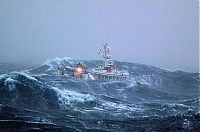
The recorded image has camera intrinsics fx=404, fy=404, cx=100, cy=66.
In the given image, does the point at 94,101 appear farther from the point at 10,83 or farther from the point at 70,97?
the point at 10,83

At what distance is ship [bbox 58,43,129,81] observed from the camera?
5691 millimetres

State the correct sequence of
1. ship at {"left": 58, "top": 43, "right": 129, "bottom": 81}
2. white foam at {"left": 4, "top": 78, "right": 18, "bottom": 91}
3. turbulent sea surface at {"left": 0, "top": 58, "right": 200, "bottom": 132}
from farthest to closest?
ship at {"left": 58, "top": 43, "right": 129, "bottom": 81}
white foam at {"left": 4, "top": 78, "right": 18, "bottom": 91}
turbulent sea surface at {"left": 0, "top": 58, "right": 200, "bottom": 132}

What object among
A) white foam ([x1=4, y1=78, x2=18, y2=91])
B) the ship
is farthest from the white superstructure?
white foam ([x1=4, y1=78, x2=18, y2=91])

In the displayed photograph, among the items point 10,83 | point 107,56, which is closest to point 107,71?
point 107,56

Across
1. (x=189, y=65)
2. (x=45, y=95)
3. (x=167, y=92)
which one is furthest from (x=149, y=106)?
(x=45, y=95)

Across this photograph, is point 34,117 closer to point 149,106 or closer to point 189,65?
point 149,106

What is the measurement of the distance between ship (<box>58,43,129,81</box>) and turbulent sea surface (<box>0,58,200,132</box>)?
7cm

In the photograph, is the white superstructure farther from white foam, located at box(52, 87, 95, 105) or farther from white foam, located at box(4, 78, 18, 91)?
white foam, located at box(4, 78, 18, 91)

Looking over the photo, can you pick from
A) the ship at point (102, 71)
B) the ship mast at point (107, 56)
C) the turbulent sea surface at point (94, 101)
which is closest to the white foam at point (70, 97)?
the turbulent sea surface at point (94, 101)

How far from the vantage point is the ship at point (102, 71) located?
5.69 metres

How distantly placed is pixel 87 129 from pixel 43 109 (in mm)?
676

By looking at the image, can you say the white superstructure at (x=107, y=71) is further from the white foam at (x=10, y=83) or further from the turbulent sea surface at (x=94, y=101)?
the white foam at (x=10, y=83)

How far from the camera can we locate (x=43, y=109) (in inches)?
213

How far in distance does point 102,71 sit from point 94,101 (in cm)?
45
